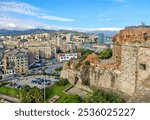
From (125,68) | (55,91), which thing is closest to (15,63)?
(55,91)

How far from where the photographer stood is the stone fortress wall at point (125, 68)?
6.32m

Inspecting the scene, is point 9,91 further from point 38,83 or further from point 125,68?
point 125,68

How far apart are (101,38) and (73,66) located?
3376cm

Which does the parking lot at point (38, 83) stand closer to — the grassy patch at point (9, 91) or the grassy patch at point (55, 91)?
the grassy patch at point (9, 91)

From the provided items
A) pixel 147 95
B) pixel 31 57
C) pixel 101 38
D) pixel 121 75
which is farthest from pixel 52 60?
pixel 147 95

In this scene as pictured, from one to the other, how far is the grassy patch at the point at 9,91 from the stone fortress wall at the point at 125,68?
3.04 m

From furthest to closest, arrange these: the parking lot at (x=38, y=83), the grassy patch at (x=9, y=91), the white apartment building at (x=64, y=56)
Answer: the white apartment building at (x=64, y=56), the parking lot at (x=38, y=83), the grassy patch at (x=9, y=91)

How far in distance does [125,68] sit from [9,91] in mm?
7519

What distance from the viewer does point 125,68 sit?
6.88 metres

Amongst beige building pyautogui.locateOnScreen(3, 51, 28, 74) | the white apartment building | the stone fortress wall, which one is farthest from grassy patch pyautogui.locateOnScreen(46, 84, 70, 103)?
the white apartment building

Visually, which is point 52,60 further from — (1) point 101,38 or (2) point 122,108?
(2) point 122,108

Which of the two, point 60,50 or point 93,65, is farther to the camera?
point 60,50

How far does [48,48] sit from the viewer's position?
31.6 metres

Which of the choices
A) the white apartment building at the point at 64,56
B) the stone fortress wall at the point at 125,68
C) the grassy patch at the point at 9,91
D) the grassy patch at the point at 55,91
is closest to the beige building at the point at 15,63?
the white apartment building at the point at 64,56
